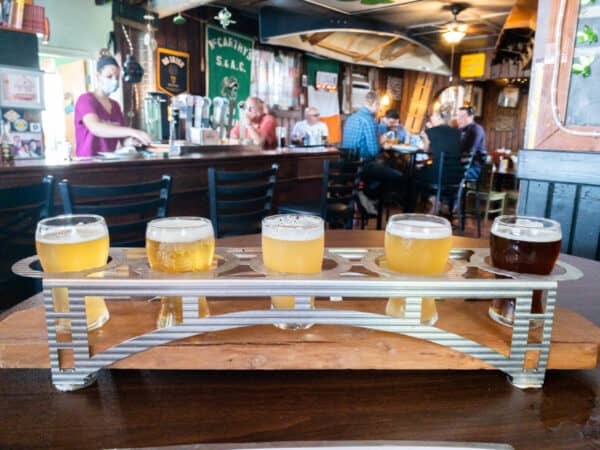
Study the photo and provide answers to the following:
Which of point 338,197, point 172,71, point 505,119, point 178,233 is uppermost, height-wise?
point 172,71

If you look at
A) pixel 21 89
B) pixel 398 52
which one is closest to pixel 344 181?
pixel 21 89

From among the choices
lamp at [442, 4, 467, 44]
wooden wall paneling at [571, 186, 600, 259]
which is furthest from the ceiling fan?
wooden wall paneling at [571, 186, 600, 259]

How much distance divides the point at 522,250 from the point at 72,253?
0.80 metres

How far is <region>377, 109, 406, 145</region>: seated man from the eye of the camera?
30.8ft

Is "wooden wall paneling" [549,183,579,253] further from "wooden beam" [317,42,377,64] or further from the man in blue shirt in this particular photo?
"wooden beam" [317,42,377,64]

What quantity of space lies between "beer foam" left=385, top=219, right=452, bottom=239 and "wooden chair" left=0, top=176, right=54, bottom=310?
1.92 m

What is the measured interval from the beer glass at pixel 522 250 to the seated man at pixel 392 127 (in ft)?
27.7

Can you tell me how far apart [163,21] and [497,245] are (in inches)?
279

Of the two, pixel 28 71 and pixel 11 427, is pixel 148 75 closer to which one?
pixel 28 71

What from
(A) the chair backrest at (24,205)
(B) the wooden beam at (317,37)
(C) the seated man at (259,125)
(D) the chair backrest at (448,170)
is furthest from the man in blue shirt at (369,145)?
(A) the chair backrest at (24,205)

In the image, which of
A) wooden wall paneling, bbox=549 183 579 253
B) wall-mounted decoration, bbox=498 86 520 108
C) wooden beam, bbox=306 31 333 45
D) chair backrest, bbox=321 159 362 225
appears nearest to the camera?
wooden wall paneling, bbox=549 183 579 253

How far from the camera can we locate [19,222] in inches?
92.5

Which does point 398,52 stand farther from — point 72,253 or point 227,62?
point 72,253

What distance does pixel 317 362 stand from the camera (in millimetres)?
759
